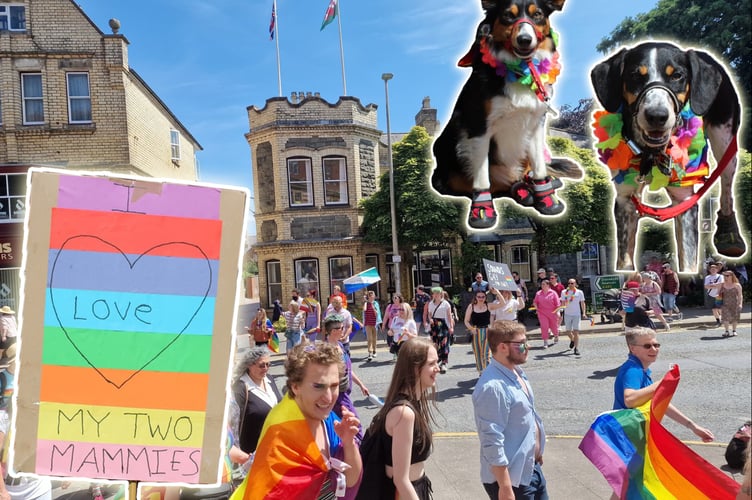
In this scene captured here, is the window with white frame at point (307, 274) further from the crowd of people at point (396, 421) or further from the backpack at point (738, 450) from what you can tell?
the backpack at point (738, 450)

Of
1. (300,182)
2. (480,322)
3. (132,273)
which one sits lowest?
(480,322)

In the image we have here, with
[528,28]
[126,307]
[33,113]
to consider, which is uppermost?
[33,113]

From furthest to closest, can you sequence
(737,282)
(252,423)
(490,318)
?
(490,318) < (737,282) < (252,423)

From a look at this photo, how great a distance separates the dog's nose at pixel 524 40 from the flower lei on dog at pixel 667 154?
0.69 m

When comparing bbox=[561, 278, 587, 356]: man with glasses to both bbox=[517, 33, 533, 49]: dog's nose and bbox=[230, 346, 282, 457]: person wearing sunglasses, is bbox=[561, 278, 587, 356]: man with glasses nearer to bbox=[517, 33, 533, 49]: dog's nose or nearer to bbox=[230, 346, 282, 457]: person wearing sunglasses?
bbox=[230, 346, 282, 457]: person wearing sunglasses

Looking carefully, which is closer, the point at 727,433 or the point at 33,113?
the point at 727,433

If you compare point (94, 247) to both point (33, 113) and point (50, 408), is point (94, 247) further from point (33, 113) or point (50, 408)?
point (33, 113)

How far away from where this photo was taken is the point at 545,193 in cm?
388

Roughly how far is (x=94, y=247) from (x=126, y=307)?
0.27m

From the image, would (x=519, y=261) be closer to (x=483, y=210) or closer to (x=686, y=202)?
(x=686, y=202)

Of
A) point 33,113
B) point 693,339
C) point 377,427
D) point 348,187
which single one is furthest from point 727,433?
point 33,113

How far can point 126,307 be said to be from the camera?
2223 millimetres

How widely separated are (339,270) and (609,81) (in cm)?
1727

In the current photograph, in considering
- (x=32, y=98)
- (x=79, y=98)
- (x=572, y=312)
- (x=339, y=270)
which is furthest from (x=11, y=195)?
(x=572, y=312)
